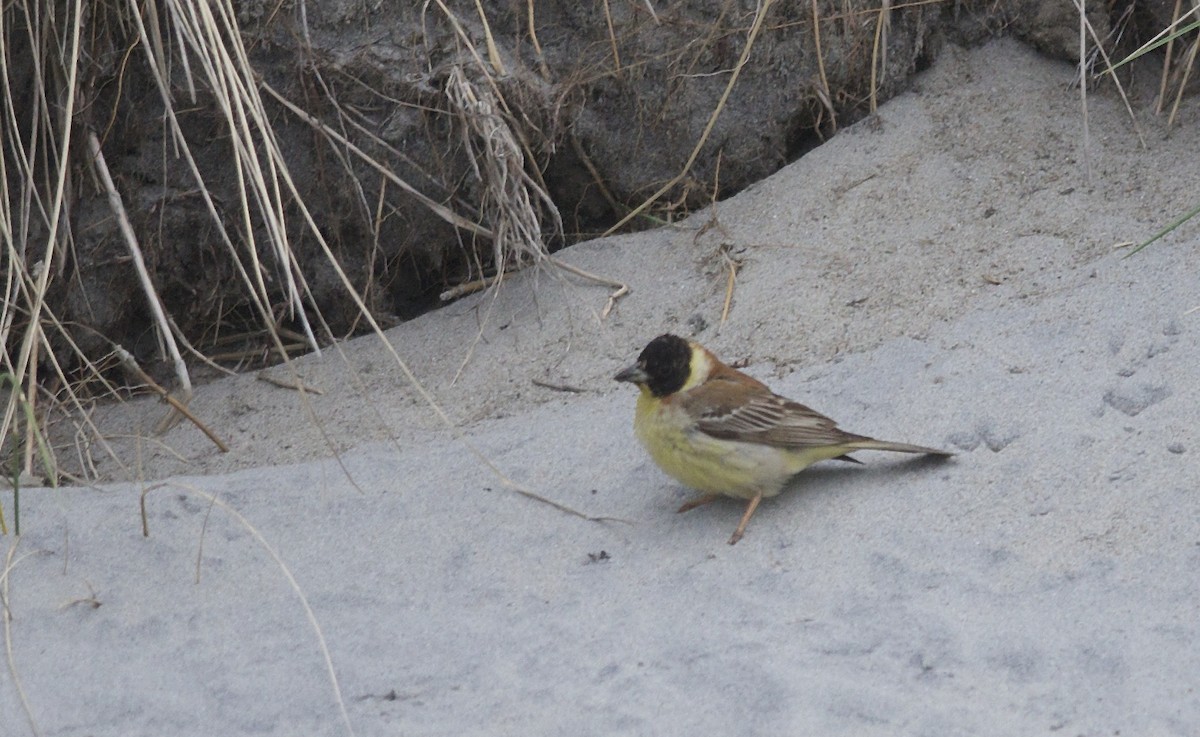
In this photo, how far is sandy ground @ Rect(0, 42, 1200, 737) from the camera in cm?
331

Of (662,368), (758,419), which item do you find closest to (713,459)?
Result: (758,419)

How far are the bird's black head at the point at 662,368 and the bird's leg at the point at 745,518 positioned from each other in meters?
0.45

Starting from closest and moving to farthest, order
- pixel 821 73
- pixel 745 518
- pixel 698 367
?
pixel 745 518 → pixel 698 367 → pixel 821 73

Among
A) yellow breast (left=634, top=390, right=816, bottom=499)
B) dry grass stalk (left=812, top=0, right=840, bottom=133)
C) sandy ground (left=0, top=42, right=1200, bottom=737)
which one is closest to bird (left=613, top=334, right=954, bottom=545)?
yellow breast (left=634, top=390, right=816, bottom=499)

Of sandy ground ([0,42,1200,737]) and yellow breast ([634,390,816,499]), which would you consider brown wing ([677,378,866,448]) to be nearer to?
yellow breast ([634,390,816,499])

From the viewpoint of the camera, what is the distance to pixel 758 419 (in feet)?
14.4

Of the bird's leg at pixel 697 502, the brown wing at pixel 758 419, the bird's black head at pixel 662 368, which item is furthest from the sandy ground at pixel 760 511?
the bird's black head at pixel 662 368

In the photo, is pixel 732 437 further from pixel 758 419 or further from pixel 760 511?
pixel 760 511

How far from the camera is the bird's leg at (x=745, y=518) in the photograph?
418 cm

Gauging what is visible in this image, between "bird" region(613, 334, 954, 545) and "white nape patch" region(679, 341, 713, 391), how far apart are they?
4 cm

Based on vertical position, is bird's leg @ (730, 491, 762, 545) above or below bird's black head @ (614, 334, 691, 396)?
below

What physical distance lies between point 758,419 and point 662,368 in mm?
364

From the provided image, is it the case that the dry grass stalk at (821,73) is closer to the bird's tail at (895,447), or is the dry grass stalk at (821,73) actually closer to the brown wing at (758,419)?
the brown wing at (758,419)

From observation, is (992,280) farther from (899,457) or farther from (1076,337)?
(899,457)
